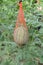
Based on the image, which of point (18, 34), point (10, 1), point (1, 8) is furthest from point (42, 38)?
point (10, 1)

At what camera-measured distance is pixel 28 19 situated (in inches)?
73.0

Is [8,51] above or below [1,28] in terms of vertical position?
below

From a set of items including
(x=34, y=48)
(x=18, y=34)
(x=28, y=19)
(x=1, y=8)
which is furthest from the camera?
(x=1, y=8)

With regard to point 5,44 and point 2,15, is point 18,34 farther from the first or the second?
point 2,15

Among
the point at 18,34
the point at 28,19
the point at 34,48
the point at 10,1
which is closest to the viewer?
the point at 18,34

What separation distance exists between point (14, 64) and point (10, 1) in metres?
0.89

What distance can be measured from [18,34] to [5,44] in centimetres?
50

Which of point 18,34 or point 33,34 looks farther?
point 33,34

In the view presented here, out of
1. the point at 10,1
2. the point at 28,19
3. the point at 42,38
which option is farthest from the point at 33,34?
the point at 10,1

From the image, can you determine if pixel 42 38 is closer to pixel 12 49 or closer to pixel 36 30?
pixel 36 30

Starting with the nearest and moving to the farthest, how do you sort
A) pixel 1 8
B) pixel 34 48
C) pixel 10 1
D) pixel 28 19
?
pixel 34 48
pixel 28 19
pixel 1 8
pixel 10 1

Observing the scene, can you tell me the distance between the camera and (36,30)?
1781 millimetres

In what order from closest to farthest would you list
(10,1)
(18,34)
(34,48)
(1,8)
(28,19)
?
(18,34) < (34,48) < (28,19) < (1,8) < (10,1)

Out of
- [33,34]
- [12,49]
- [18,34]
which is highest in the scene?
[18,34]
